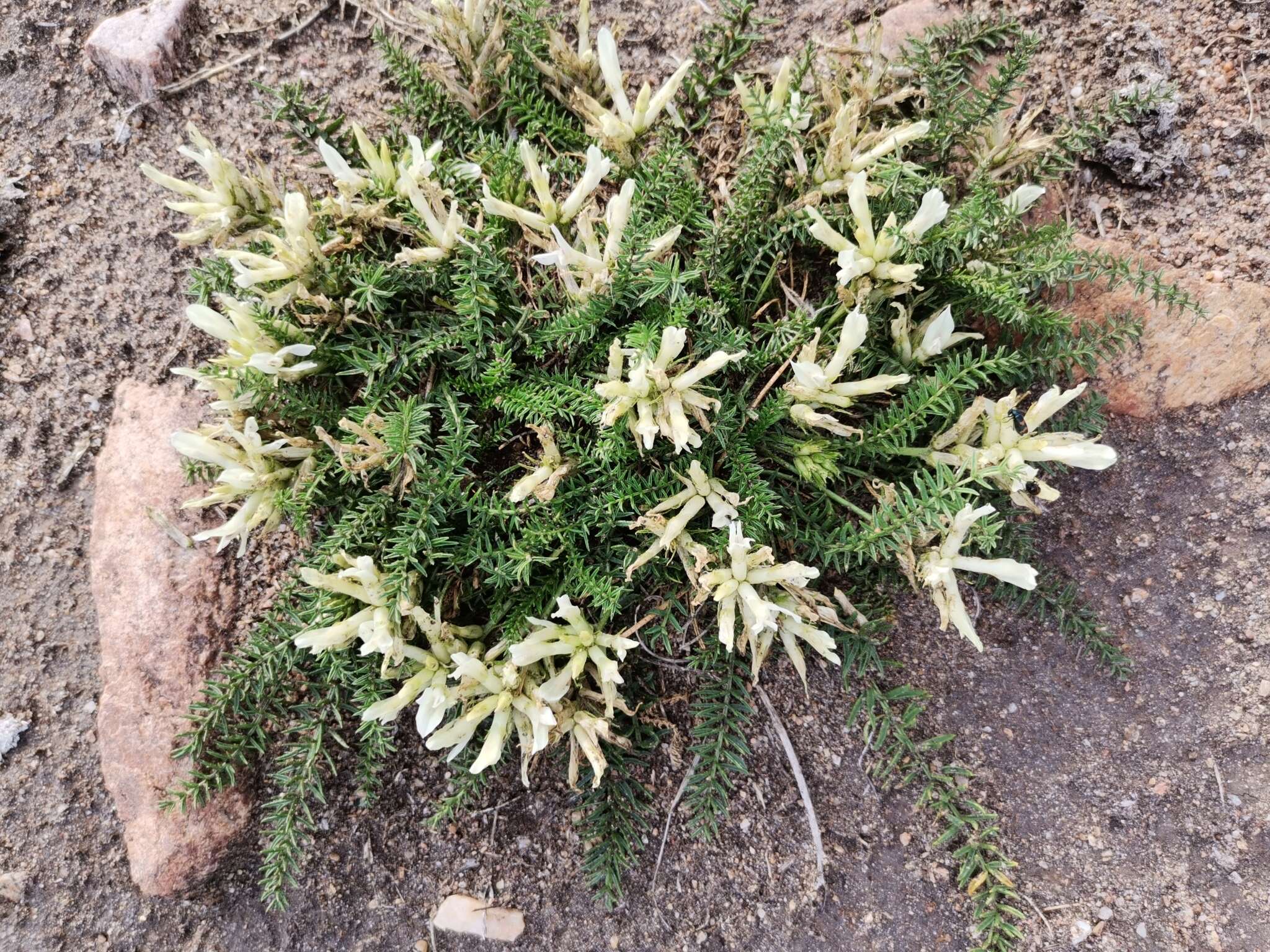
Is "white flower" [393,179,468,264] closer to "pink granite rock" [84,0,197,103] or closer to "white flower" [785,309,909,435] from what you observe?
"white flower" [785,309,909,435]

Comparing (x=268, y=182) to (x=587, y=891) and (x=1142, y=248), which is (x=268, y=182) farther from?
(x=1142, y=248)

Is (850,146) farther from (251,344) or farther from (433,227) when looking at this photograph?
(251,344)

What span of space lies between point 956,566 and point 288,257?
1889mm

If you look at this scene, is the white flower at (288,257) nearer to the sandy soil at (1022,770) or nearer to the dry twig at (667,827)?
the sandy soil at (1022,770)

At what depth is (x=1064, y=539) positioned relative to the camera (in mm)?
2945

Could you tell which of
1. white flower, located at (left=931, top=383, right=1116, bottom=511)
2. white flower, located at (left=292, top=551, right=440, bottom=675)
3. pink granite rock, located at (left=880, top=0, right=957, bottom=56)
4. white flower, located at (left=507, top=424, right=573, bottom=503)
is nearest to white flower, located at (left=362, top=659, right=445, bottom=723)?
white flower, located at (left=292, top=551, right=440, bottom=675)

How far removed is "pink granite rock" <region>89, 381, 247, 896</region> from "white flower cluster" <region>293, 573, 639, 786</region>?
0.74 meters

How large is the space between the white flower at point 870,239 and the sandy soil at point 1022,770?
1080 mm

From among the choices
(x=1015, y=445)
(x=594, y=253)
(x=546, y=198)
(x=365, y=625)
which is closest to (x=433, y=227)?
(x=546, y=198)

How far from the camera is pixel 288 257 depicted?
89.1 inches

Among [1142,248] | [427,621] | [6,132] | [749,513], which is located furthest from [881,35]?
[6,132]

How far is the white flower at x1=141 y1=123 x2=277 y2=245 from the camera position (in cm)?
234

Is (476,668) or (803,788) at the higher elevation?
(476,668)

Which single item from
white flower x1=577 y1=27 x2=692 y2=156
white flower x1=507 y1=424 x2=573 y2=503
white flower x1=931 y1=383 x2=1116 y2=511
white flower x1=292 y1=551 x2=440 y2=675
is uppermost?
white flower x1=577 y1=27 x2=692 y2=156
